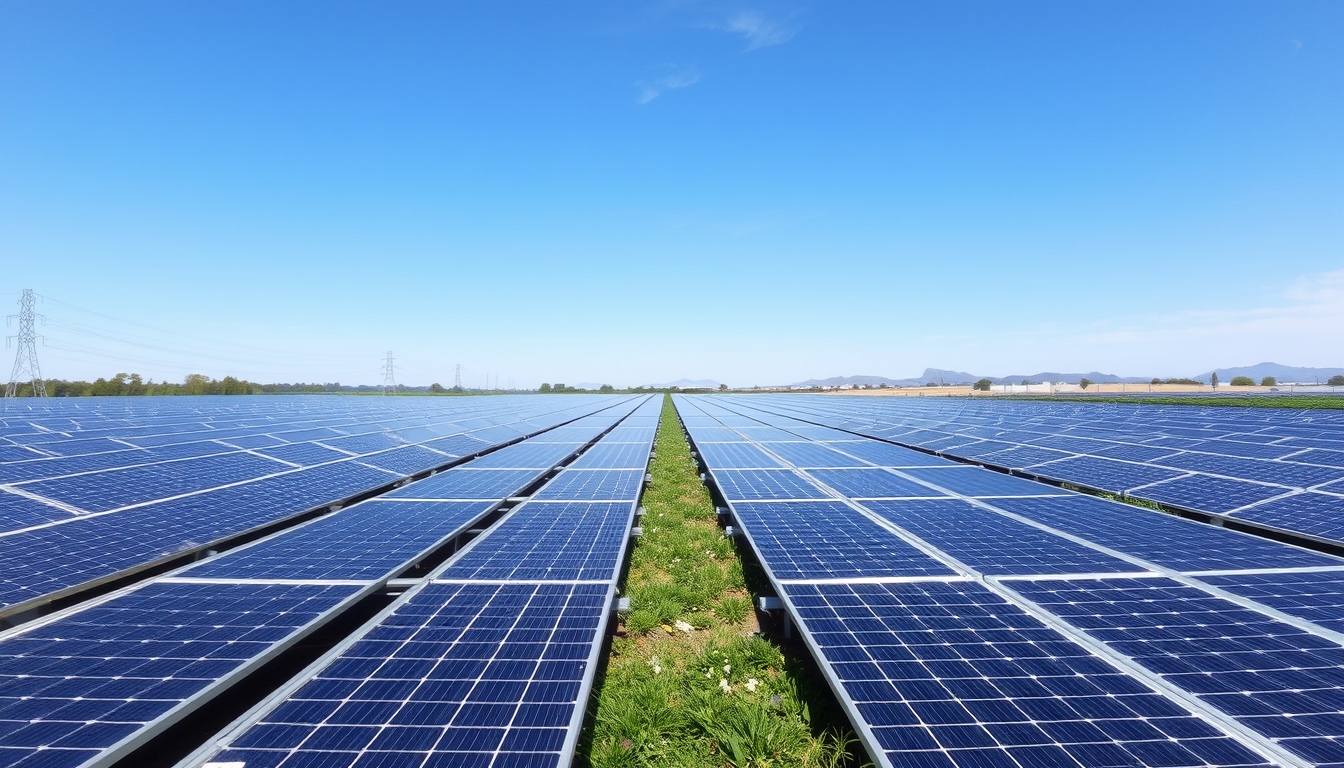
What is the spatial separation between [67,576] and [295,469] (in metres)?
7.20

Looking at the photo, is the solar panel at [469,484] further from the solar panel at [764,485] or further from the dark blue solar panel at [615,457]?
the solar panel at [764,485]

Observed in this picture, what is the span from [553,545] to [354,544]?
9.36ft

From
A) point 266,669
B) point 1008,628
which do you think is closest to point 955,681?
point 1008,628

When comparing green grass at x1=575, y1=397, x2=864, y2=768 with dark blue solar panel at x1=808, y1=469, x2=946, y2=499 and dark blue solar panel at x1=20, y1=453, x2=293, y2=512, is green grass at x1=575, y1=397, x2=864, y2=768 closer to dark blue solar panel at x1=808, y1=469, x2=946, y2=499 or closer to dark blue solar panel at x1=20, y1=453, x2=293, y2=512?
dark blue solar panel at x1=808, y1=469, x2=946, y2=499

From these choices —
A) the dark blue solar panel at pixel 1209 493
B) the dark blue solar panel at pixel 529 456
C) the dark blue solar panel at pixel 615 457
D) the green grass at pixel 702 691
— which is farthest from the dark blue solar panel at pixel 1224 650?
the dark blue solar panel at pixel 529 456

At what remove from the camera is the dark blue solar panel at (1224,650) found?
10.8 feet

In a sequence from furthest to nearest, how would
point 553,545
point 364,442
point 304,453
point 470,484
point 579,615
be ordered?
point 364,442, point 304,453, point 470,484, point 553,545, point 579,615

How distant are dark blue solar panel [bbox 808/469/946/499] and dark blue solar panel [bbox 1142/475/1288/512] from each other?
14.0ft

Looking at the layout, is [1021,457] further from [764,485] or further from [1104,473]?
[764,485]

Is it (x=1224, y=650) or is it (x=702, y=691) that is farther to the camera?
(x=702, y=691)

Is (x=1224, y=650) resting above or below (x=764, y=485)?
below

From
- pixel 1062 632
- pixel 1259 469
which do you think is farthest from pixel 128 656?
pixel 1259 469

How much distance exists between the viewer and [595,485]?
434 inches

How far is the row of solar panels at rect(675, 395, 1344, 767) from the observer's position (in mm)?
3148
